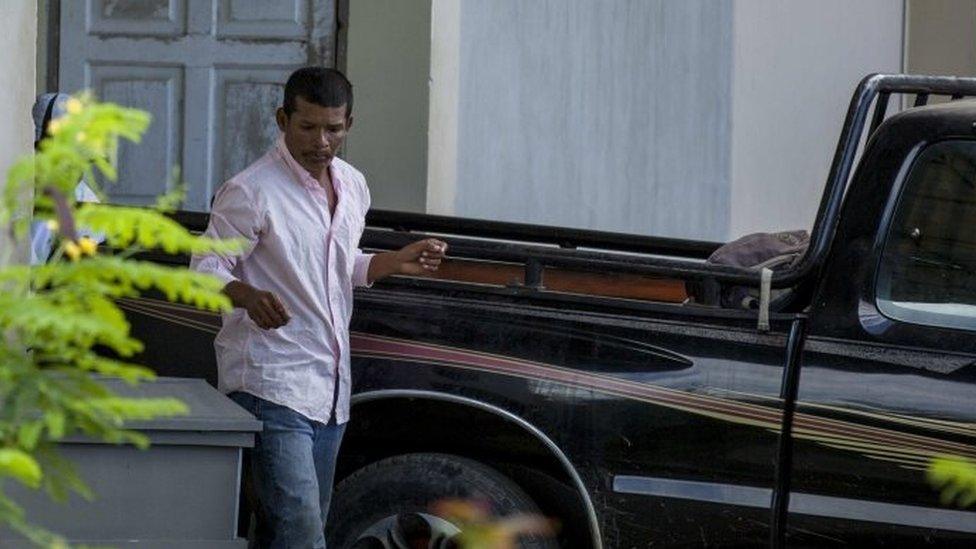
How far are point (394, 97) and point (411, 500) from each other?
349 cm

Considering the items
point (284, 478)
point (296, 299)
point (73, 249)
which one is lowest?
point (284, 478)

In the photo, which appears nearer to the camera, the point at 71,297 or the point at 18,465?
the point at 18,465

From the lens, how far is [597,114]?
10.6 m

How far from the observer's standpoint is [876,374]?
538 cm

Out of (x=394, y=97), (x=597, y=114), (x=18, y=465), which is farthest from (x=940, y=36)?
(x=18, y=465)

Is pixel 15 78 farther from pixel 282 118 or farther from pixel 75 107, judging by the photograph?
pixel 75 107

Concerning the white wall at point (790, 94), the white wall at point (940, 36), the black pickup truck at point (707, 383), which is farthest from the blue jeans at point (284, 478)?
the white wall at point (940, 36)

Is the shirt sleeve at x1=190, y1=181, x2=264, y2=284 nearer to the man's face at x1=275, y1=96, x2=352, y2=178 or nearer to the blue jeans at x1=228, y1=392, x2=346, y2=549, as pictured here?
the man's face at x1=275, y1=96, x2=352, y2=178

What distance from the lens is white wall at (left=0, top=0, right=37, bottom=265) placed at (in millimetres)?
5113

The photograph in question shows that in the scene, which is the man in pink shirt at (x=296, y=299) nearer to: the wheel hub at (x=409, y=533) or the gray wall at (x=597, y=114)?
the wheel hub at (x=409, y=533)

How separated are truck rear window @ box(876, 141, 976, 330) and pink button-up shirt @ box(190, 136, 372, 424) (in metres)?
1.45

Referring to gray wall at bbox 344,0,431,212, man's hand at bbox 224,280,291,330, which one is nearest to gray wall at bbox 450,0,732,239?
gray wall at bbox 344,0,431,212

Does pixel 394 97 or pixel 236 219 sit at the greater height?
pixel 394 97

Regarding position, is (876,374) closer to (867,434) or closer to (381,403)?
(867,434)
